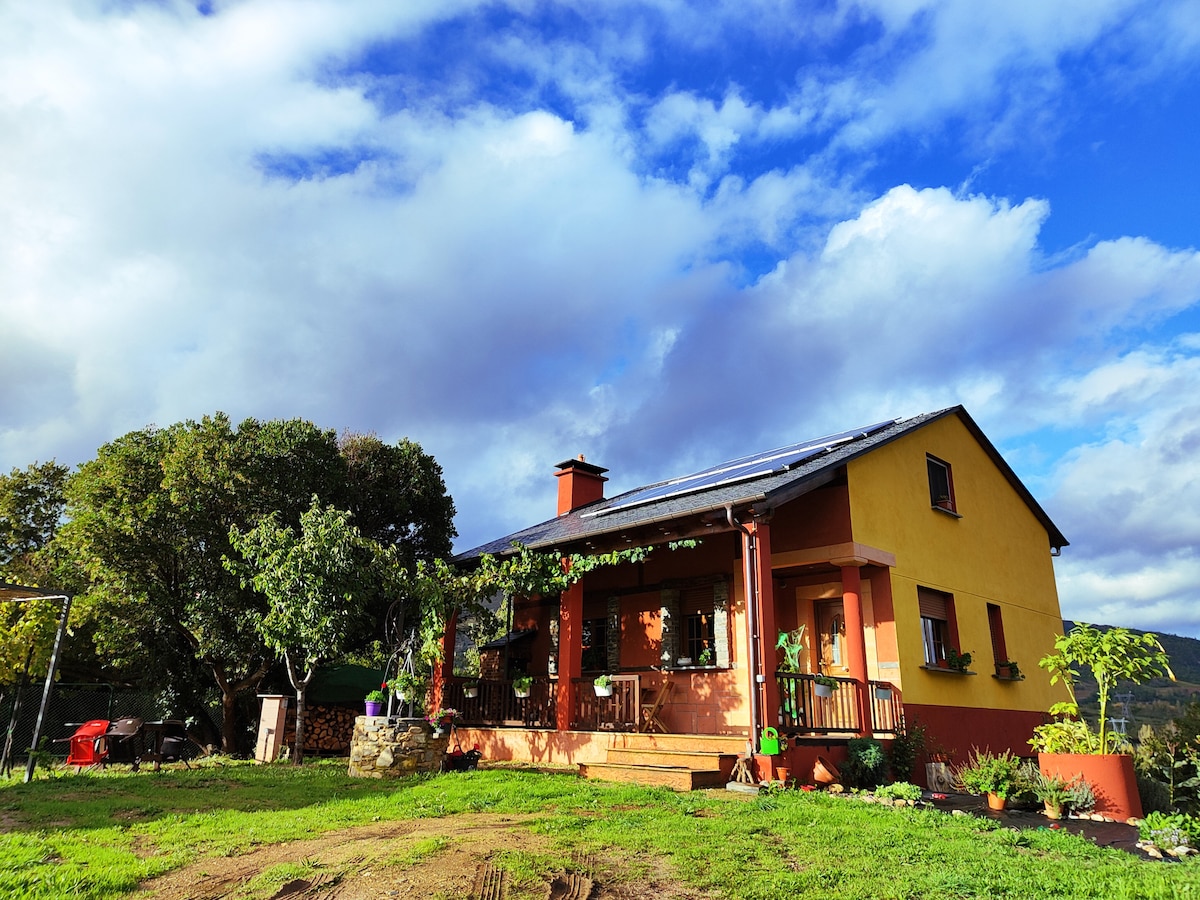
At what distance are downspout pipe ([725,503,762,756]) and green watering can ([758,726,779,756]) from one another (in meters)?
0.20

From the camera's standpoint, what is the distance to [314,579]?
11227 mm

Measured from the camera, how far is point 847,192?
11.3 metres

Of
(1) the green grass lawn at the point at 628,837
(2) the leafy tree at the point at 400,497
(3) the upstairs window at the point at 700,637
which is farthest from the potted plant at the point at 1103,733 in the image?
(2) the leafy tree at the point at 400,497

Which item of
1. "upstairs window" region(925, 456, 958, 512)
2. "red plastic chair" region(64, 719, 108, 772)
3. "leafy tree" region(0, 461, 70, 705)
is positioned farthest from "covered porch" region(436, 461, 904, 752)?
"leafy tree" region(0, 461, 70, 705)

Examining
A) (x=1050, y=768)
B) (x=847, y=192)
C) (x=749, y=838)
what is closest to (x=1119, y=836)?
(x=1050, y=768)

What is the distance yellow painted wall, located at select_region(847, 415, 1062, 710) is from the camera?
12133 mm

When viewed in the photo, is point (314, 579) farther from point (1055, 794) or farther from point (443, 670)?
point (1055, 794)

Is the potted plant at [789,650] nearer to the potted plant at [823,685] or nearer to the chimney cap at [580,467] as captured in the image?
the potted plant at [823,685]

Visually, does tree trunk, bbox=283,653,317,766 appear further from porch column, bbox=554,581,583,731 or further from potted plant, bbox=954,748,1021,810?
potted plant, bbox=954,748,1021,810

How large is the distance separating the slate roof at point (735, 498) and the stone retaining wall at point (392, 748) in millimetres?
3478

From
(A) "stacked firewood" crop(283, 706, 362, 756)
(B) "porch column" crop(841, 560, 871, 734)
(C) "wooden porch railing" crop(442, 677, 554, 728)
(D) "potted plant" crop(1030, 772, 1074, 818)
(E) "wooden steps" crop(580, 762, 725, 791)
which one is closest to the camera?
(D) "potted plant" crop(1030, 772, 1074, 818)

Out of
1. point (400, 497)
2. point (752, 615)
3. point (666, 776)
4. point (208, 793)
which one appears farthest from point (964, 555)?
point (208, 793)

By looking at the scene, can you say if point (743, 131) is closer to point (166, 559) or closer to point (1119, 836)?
point (1119, 836)

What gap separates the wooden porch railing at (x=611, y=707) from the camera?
1123 cm
